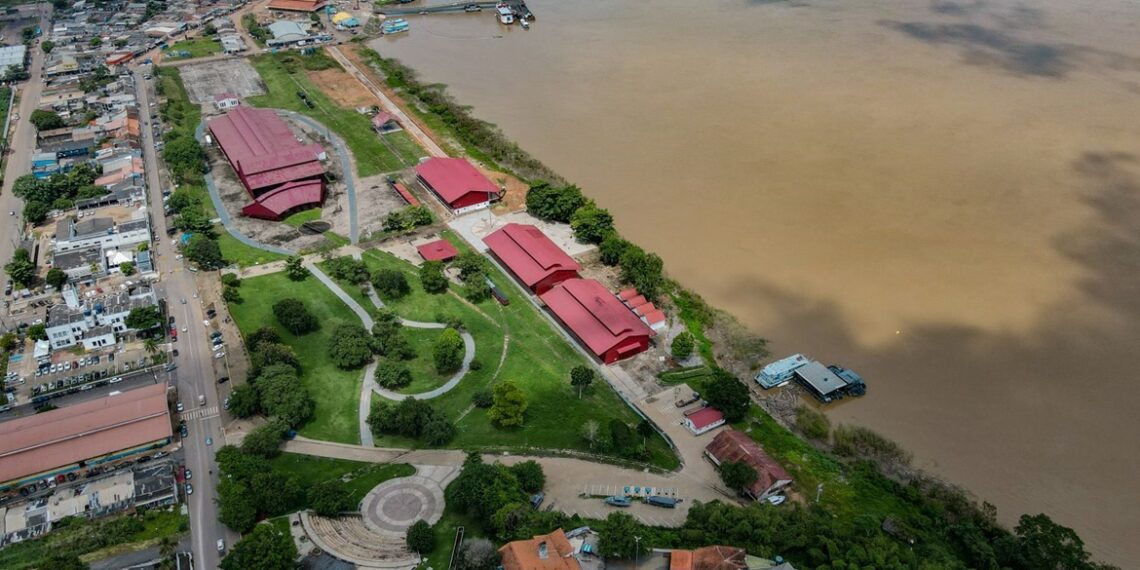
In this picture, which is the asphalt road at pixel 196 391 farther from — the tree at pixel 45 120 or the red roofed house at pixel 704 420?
the red roofed house at pixel 704 420

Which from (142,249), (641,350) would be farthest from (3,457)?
(641,350)

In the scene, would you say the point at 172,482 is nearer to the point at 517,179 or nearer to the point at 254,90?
the point at 517,179

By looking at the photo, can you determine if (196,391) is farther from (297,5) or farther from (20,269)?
(297,5)

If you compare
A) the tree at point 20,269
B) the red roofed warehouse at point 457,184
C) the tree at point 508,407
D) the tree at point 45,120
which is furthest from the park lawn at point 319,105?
the tree at point 508,407

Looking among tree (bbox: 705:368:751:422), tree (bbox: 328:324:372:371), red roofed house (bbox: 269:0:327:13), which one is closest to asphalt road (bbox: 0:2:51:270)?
tree (bbox: 328:324:372:371)

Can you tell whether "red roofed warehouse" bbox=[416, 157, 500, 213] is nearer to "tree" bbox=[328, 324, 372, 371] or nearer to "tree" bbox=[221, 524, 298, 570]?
"tree" bbox=[328, 324, 372, 371]
